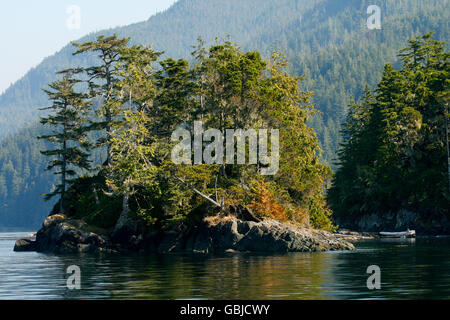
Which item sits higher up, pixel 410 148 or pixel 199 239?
pixel 410 148

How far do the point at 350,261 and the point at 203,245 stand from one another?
52.8 ft

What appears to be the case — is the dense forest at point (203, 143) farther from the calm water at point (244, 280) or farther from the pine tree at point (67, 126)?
the calm water at point (244, 280)

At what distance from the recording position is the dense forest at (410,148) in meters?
63.2

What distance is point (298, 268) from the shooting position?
89.8ft

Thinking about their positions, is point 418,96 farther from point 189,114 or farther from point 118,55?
point 118,55

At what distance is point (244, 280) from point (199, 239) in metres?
23.4

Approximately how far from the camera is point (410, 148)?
→ 65.2 meters

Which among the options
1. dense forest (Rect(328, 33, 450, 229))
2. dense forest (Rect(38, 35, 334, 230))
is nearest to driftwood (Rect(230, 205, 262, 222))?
dense forest (Rect(38, 35, 334, 230))

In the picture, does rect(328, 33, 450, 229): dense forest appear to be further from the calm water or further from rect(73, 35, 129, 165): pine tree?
the calm water

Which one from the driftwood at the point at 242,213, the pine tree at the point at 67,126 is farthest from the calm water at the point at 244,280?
the pine tree at the point at 67,126

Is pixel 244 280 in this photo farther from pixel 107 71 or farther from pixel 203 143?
pixel 107 71

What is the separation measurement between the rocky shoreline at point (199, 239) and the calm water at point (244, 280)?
1000cm

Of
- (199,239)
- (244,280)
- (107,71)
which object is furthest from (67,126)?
(244,280)

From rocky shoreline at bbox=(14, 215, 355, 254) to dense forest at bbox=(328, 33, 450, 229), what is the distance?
65.9 feet
